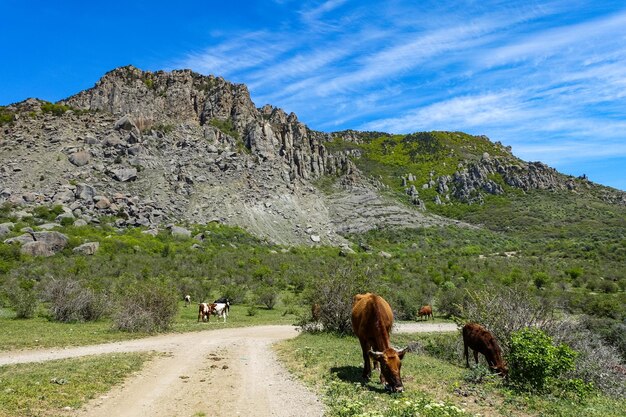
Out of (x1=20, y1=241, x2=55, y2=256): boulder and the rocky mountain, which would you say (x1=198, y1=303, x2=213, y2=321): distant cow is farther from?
the rocky mountain

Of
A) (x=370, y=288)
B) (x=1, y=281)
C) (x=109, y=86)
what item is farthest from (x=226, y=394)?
(x=109, y=86)

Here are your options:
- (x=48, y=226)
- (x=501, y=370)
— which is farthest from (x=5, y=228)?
(x=501, y=370)

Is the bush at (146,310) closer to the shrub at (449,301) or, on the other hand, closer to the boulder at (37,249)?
the shrub at (449,301)

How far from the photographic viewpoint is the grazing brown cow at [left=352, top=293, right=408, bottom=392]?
9.55 m

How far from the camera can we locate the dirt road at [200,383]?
8914 mm

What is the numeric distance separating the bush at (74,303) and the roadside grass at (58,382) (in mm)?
A: 11454

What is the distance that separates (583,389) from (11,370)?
15.3m

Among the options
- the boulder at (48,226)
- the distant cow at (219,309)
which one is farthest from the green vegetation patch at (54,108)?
the distant cow at (219,309)

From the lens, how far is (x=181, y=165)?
8175 centimetres

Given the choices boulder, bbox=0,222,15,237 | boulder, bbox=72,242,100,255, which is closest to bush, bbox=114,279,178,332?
boulder, bbox=72,242,100,255

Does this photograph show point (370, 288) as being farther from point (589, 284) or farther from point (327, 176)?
point (327, 176)

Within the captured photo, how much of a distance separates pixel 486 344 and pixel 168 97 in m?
91.8

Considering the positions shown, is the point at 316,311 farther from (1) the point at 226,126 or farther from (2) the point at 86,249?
(1) the point at 226,126

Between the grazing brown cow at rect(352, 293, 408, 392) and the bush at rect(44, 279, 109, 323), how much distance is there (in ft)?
63.2
